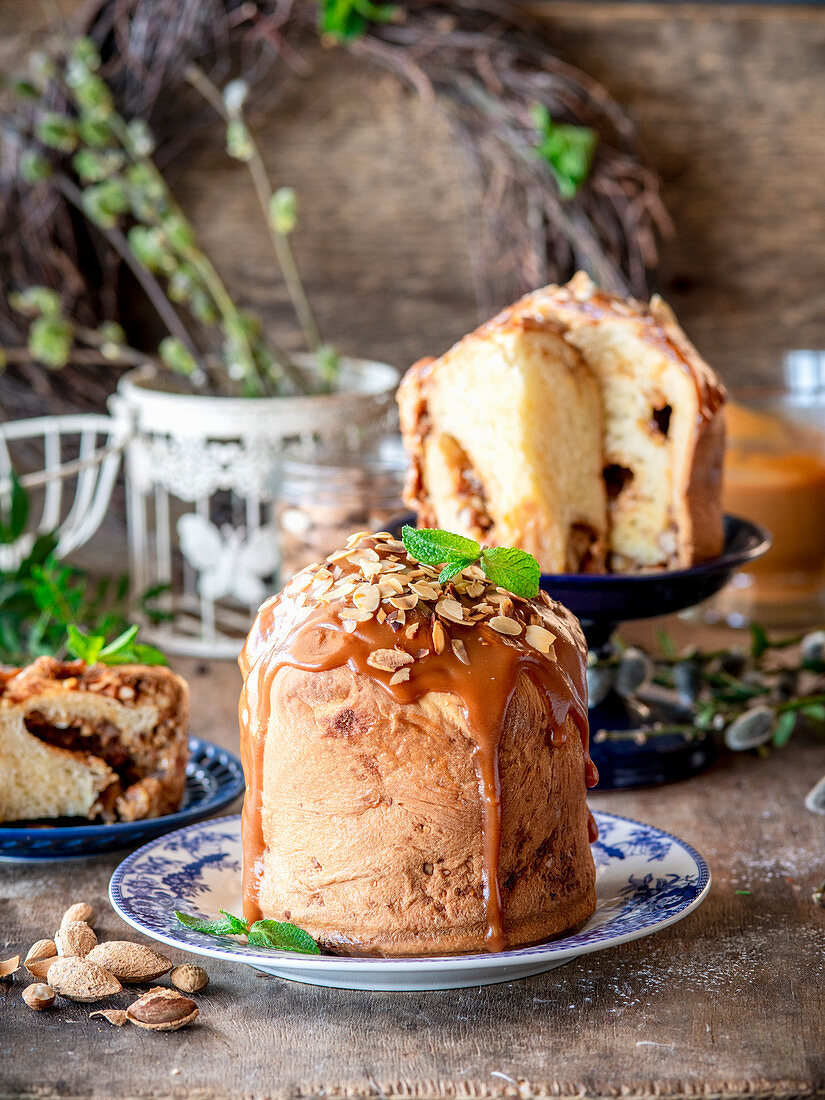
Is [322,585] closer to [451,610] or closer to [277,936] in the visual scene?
[451,610]

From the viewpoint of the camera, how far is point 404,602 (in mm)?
777

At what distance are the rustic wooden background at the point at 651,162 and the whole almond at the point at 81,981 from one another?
4.57 ft

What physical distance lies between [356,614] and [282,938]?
0.20 metres

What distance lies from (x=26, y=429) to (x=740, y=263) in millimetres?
1107

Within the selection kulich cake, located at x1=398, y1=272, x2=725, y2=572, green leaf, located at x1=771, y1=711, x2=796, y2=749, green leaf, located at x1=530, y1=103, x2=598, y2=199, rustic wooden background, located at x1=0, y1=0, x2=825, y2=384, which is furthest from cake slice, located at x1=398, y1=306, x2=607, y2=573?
rustic wooden background, located at x1=0, y1=0, x2=825, y2=384

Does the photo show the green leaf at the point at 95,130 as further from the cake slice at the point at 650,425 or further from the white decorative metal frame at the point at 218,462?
the cake slice at the point at 650,425

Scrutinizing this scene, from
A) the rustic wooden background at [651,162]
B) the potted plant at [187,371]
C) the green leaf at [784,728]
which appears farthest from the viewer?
the rustic wooden background at [651,162]

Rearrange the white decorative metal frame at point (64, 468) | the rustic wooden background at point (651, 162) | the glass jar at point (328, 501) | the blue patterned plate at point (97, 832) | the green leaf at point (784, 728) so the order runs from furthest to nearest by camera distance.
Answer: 1. the rustic wooden background at point (651, 162)
2. the white decorative metal frame at point (64, 468)
3. the glass jar at point (328, 501)
4. the green leaf at point (784, 728)
5. the blue patterned plate at point (97, 832)

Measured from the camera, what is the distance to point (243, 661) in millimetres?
836

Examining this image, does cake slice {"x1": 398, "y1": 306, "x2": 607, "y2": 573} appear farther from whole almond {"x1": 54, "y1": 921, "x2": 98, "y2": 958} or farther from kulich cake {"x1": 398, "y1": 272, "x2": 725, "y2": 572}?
whole almond {"x1": 54, "y1": 921, "x2": 98, "y2": 958}

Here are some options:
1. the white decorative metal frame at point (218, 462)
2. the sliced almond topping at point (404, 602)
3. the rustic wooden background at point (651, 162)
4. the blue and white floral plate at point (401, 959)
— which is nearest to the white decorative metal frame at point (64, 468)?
the white decorative metal frame at point (218, 462)

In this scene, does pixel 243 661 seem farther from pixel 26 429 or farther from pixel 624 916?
pixel 26 429

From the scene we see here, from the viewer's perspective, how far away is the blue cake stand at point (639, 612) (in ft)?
3.61

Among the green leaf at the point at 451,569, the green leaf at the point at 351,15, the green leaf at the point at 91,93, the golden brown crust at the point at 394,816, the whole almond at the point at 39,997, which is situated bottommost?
the whole almond at the point at 39,997
